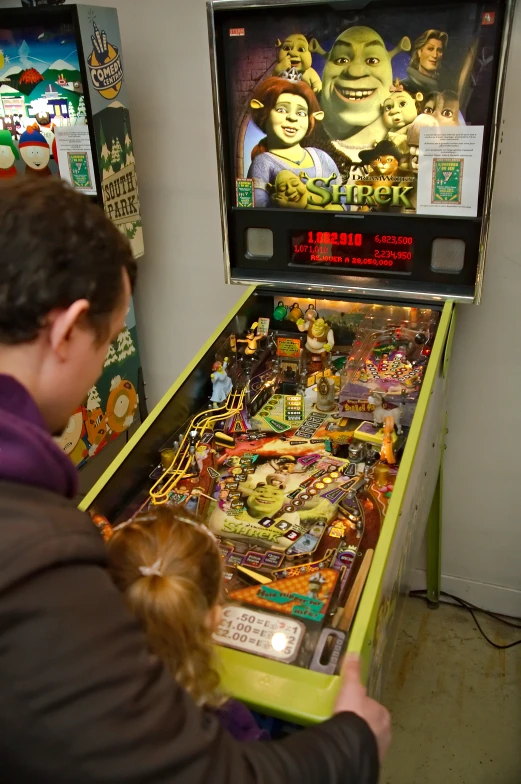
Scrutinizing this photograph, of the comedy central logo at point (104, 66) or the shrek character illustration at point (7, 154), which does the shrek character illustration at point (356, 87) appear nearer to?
the comedy central logo at point (104, 66)

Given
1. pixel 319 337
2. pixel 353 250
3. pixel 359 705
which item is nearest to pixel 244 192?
pixel 353 250

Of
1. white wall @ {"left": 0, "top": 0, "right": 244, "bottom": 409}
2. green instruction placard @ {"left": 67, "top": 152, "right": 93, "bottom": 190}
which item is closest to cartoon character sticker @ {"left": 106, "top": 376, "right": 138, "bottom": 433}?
white wall @ {"left": 0, "top": 0, "right": 244, "bottom": 409}

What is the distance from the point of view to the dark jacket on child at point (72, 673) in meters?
0.58

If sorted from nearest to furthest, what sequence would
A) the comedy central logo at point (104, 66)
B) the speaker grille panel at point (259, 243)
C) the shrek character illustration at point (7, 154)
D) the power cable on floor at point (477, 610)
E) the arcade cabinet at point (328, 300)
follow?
the arcade cabinet at point (328, 300) → the speaker grille panel at point (259, 243) → the comedy central logo at point (104, 66) → the shrek character illustration at point (7, 154) → the power cable on floor at point (477, 610)

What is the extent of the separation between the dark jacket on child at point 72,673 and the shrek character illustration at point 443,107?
1138mm

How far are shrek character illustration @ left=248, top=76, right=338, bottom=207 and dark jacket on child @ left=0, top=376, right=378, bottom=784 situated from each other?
1104mm

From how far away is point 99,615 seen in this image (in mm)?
624

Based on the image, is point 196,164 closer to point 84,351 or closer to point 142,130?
point 142,130

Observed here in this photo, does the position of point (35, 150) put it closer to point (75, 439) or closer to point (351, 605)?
point (75, 439)

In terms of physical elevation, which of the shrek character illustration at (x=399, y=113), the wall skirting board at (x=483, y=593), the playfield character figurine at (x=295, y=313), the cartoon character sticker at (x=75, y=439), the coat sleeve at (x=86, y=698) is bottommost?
the wall skirting board at (x=483, y=593)

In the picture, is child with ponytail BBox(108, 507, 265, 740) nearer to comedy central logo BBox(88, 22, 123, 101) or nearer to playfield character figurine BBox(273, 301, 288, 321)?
playfield character figurine BBox(273, 301, 288, 321)

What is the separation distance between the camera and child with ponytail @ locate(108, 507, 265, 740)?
82 cm

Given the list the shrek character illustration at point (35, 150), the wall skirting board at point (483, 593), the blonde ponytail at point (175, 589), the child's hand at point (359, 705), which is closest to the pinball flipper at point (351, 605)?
the child's hand at point (359, 705)

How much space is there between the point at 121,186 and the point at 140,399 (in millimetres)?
801
